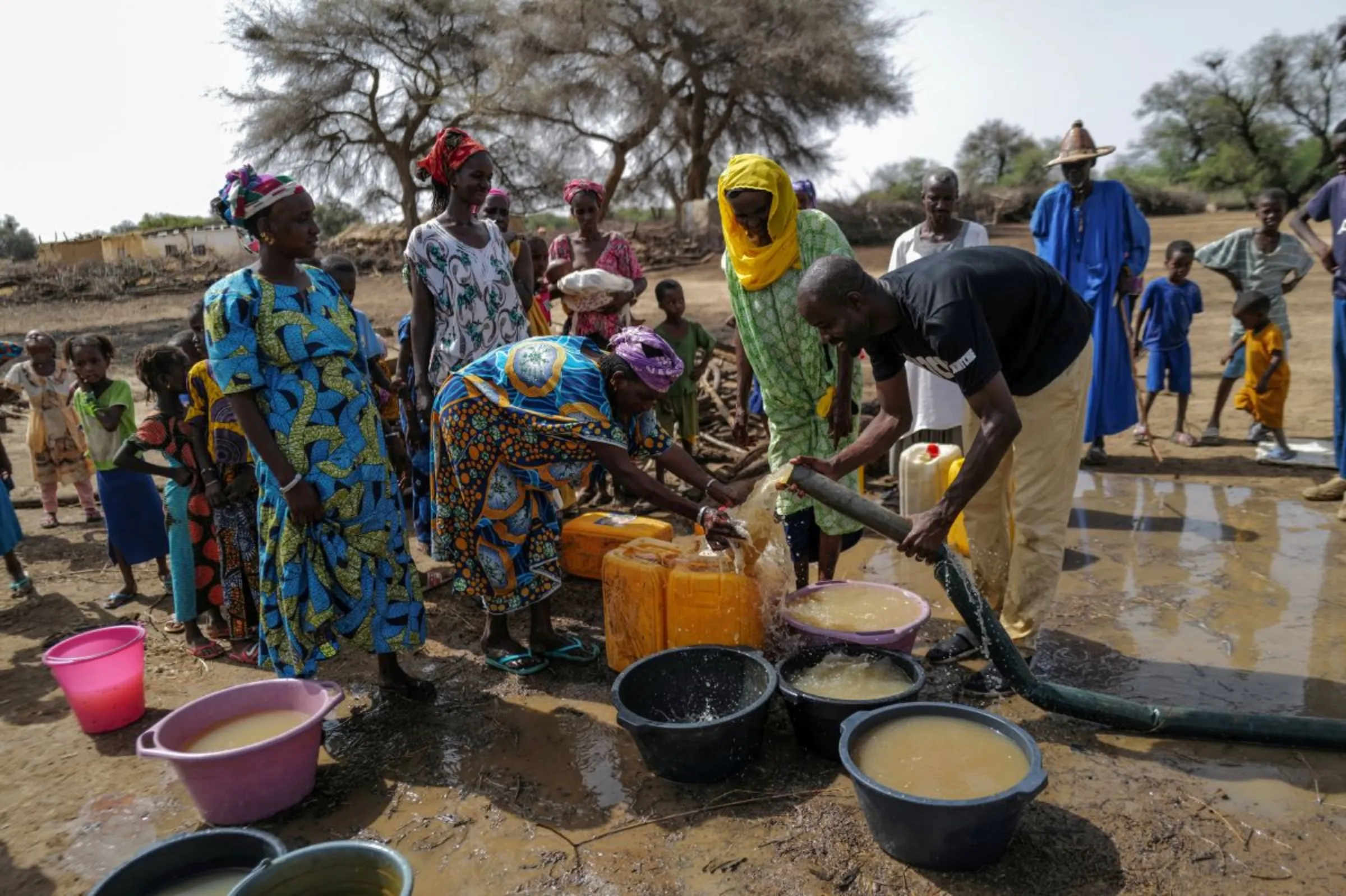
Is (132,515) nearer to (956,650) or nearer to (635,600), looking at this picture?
(635,600)

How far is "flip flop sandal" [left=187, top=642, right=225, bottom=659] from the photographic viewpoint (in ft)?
12.7

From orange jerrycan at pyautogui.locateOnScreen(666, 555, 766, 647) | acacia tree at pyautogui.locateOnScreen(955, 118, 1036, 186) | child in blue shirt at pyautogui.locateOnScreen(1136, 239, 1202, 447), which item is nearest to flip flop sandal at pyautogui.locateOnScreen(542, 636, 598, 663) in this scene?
orange jerrycan at pyautogui.locateOnScreen(666, 555, 766, 647)

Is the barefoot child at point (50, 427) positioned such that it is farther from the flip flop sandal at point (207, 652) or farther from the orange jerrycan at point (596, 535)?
the orange jerrycan at point (596, 535)

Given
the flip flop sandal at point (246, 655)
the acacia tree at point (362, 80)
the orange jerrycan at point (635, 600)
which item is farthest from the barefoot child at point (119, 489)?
the acacia tree at point (362, 80)

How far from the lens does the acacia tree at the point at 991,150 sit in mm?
46812

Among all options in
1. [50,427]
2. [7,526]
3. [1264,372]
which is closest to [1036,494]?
[1264,372]

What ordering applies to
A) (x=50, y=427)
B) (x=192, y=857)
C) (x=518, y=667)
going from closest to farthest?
(x=192, y=857), (x=518, y=667), (x=50, y=427)

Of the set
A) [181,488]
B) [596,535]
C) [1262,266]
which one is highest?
[1262,266]

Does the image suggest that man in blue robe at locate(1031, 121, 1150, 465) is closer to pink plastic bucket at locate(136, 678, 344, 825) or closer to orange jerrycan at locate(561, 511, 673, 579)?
orange jerrycan at locate(561, 511, 673, 579)

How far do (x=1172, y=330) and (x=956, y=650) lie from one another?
4326mm

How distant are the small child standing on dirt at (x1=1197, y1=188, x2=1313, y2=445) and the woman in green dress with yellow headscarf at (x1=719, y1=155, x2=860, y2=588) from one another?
4085 mm

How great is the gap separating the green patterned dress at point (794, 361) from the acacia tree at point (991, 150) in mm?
47112

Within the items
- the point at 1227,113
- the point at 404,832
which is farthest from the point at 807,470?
the point at 1227,113

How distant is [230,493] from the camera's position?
353cm
